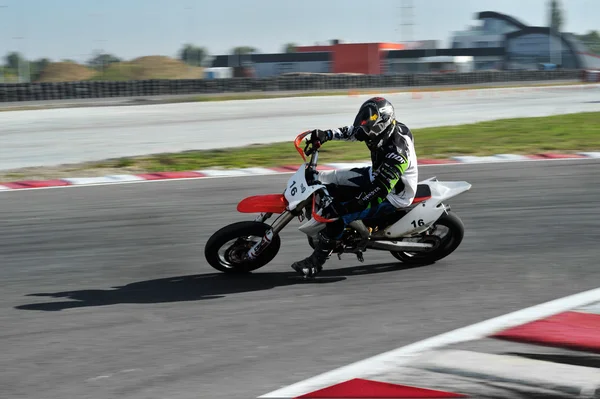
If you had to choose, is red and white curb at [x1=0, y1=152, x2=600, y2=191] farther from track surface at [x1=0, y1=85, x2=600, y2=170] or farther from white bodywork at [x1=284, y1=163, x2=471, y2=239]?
white bodywork at [x1=284, y1=163, x2=471, y2=239]

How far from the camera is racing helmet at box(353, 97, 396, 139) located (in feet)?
21.3

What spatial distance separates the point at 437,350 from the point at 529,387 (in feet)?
2.53

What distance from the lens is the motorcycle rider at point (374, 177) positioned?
654cm

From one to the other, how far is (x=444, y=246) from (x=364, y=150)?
882 cm

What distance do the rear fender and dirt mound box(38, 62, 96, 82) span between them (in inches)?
1203

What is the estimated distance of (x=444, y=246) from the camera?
7.30 metres

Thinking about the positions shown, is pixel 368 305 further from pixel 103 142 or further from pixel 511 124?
pixel 511 124

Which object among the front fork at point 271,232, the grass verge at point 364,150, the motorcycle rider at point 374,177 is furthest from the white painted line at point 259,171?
the front fork at point 271,232

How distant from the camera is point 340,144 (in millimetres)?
17312

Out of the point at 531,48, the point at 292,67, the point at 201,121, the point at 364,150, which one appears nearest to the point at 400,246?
the point at 364,150

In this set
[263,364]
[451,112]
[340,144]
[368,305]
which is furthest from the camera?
[451,112]

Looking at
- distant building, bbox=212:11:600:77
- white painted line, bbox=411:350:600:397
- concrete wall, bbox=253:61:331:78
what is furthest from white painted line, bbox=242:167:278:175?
concrete wall, bbox=253:61:331:78

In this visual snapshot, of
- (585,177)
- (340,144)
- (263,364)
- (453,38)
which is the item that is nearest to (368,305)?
(263,364)

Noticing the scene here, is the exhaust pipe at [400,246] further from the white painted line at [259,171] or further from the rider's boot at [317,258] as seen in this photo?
the white painted line at [259,171]
